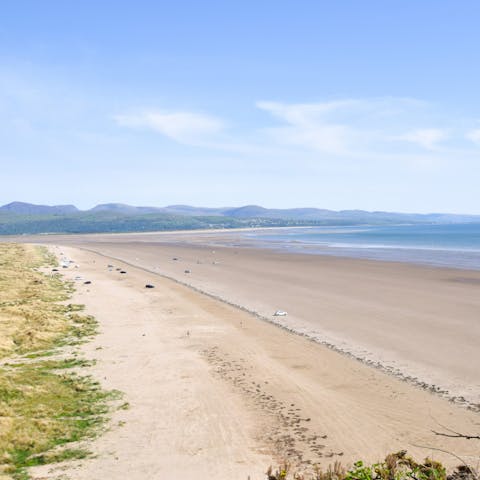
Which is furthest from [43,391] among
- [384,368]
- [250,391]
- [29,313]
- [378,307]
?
[378,307]

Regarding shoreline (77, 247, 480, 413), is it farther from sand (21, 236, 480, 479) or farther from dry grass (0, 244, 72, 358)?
dry grass (0, 244, 72, 358)

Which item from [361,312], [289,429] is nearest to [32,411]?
[289,429]

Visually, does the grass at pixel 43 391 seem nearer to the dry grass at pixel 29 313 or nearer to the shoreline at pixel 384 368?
the dry grass at pixel 29 313

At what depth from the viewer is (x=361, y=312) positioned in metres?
31.2

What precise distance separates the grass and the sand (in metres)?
0.70

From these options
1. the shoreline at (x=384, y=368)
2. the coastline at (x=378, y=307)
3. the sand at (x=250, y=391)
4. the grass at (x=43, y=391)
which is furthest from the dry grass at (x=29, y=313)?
the coastline at (x=378, y=307)

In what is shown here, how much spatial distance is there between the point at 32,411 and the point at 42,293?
2285 cm

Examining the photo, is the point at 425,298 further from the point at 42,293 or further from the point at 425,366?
the point at 42,293

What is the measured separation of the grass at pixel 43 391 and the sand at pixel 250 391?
70 centimetres

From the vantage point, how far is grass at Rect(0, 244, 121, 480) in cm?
1239

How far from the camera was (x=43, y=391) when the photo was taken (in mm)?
16344

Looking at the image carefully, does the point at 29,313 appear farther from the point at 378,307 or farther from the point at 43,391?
the point at 378,307

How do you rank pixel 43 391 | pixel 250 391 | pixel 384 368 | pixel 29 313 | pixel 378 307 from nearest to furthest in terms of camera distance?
pixel 43 391, pixel 250 391, pixel 384 368, pixel 29 313, pixel 378 307

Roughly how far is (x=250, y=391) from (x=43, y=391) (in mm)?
6553
